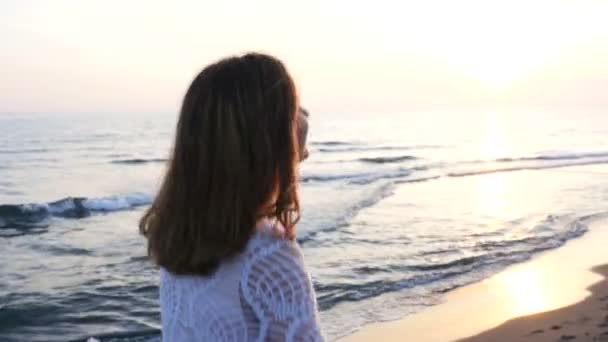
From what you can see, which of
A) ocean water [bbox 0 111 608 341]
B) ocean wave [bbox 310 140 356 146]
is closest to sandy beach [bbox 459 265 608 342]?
ocean water [bbox 0 111 608 341]

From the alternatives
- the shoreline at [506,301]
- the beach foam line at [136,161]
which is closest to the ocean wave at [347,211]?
the shoreline at [506,301]

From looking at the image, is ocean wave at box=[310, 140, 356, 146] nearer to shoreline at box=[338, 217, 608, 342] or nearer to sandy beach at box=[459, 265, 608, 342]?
shoreline at box=[338, 217, 608, 342]

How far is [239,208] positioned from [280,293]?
0.59 feet

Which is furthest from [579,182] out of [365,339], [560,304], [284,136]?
[284,136]

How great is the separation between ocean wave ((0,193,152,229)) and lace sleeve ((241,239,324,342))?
708 inches

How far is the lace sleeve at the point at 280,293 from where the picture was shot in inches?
59.2

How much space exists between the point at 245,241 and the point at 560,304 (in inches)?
336

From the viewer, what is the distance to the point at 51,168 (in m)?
32.8

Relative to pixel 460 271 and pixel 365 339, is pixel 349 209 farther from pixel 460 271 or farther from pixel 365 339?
pixel 365 339

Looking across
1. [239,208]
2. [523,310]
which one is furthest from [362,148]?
[239,208]

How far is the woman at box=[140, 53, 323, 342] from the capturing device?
152cm

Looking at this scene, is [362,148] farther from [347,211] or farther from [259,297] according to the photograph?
[259,297]

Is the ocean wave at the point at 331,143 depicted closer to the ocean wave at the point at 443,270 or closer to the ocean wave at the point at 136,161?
the ocean wave at the point at 136,161

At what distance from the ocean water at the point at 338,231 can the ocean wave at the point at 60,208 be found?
4 centimetres
